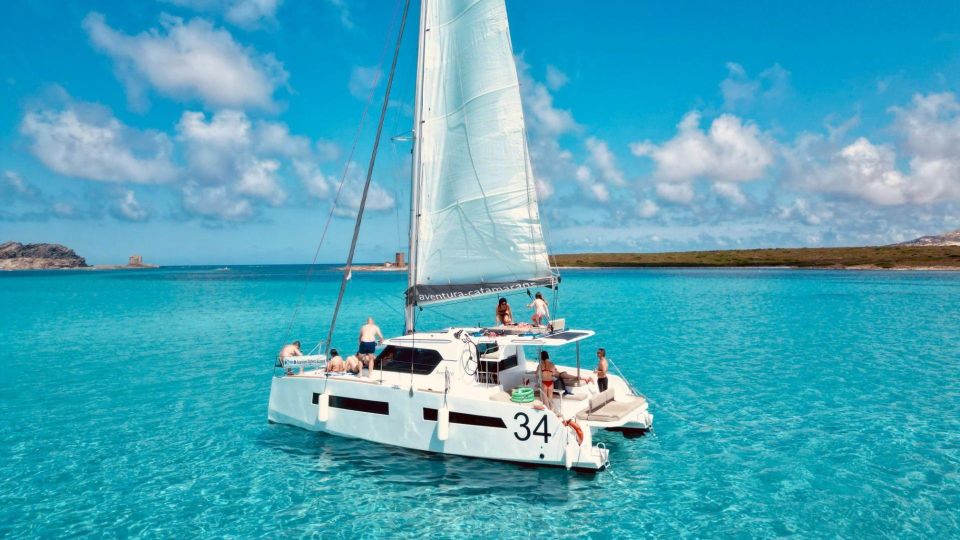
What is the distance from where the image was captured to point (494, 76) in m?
17.9

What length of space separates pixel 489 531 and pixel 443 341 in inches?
247

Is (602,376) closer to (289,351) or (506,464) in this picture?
(506,464)

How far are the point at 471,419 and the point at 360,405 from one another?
3714 mm

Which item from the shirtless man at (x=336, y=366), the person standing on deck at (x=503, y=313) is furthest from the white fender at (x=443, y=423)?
the person standing on deck at (x=503, y=313)

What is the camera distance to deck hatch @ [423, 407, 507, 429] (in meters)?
14.7

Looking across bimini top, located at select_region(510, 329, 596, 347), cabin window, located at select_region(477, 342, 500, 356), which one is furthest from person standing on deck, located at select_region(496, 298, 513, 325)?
bimini top, located at select_region(510, 329, 596, 347)

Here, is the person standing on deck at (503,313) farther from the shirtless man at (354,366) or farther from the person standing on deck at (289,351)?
the person standing on deck at (289,351)

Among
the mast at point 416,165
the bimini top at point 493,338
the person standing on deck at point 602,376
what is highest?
the mast at point 416,165

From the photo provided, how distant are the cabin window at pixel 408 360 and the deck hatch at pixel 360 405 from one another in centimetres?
121

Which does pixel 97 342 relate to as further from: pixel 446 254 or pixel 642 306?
pixel 642 306

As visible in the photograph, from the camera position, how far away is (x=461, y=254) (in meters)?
18.2

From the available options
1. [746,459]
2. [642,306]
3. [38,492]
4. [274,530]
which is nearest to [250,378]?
[38,492]

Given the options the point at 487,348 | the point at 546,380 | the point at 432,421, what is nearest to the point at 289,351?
the point at 432,421

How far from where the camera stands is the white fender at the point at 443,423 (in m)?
15.0
